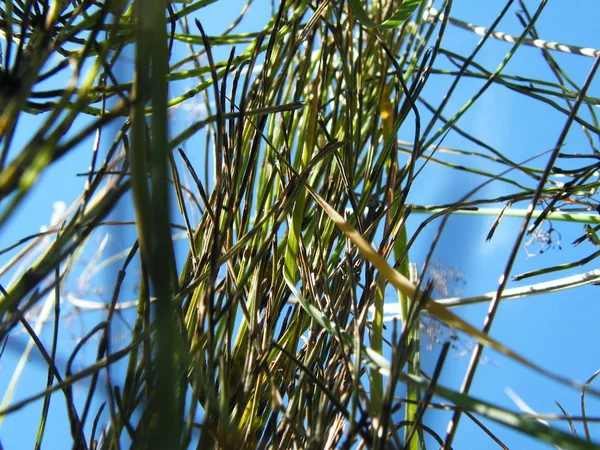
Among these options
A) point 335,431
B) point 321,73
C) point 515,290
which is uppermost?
point 321,73

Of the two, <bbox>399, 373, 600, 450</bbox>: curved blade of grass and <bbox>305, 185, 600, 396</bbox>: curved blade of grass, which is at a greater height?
<bbox>305, 185, 600, 396</bbox>: curved blade of grass

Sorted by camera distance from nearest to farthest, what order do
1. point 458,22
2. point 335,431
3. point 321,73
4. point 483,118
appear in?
point 335,431
point 321,73
point 458,22
point 483,118

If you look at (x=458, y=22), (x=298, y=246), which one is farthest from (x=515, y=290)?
(x=458, y=22)

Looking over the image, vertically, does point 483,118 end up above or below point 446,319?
above

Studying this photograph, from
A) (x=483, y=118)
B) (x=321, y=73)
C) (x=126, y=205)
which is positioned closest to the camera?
(x=126, y=205)

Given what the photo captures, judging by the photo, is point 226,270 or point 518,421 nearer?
point 518,421

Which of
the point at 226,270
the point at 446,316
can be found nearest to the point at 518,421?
the point at 446,316

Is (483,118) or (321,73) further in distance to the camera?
(483,118)

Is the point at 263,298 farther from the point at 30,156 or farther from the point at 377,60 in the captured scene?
the point at 377,60

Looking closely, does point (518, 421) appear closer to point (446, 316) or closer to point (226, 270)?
point (446, 316)

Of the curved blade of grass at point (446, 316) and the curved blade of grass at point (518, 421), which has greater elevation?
the curved blade of grass at point (446, 316)
